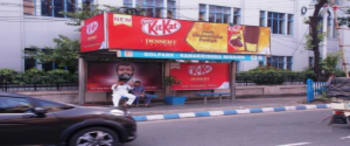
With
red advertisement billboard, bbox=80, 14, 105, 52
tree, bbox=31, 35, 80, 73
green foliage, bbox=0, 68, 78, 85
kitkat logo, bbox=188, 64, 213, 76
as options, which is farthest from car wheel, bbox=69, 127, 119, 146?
tree, bbox=31, 35, 80, 73

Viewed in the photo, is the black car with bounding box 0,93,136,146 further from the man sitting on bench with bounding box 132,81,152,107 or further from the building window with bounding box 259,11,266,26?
the building window with bounding box 259,11,266,26

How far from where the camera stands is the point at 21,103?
5.54m

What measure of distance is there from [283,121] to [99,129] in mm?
6964

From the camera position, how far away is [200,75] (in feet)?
51.2

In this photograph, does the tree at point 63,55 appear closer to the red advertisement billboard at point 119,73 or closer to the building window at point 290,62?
the red advertisement billboard at point 119,73

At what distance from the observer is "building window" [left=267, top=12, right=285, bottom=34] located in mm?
27981

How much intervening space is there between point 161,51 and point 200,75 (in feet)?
11.6

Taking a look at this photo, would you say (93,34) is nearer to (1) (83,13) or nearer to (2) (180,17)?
(1) (83,13)

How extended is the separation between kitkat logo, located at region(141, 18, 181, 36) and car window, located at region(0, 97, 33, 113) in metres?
7.39

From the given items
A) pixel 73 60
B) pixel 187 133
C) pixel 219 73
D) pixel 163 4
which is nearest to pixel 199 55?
pixel 219 73

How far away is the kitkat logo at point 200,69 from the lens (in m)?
15.4

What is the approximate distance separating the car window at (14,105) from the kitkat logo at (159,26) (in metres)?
7.39

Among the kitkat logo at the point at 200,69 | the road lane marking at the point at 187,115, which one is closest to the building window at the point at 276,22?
the kitkat logo at the point at 200,69

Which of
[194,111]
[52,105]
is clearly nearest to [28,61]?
[194,111]
